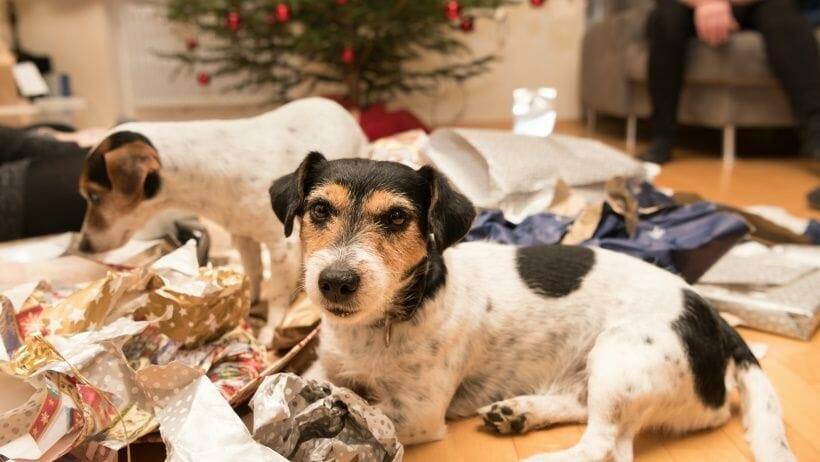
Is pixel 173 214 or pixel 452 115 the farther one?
pixel 452 115

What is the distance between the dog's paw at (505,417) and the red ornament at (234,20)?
4191mm

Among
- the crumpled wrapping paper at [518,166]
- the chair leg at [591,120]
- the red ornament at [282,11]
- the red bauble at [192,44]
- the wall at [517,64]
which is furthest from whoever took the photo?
the wall at [517,64]

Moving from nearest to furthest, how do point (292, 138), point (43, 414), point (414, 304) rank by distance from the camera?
1. point (43, 414)
2. point (414, 304)
3. point (292, 138)

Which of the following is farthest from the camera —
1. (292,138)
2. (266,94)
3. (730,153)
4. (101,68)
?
(266,94)

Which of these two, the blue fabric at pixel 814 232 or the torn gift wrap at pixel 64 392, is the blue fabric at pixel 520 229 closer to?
the blue fabric at pixel 814 232

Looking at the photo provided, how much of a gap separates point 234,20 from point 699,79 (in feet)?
10.4

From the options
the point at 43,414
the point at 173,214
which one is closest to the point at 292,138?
the point at 173,214

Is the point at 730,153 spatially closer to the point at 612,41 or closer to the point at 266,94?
the point at 612,41

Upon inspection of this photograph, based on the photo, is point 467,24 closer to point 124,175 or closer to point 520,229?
point 520,229

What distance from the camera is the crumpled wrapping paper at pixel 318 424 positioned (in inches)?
53.6

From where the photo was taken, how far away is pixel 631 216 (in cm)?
250

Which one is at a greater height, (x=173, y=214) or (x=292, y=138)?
(x=292, y=138)

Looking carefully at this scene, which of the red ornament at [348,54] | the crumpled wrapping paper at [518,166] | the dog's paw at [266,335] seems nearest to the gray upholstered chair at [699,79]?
the crumpled wrapping paper at [518,166]

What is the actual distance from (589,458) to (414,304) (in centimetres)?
47
